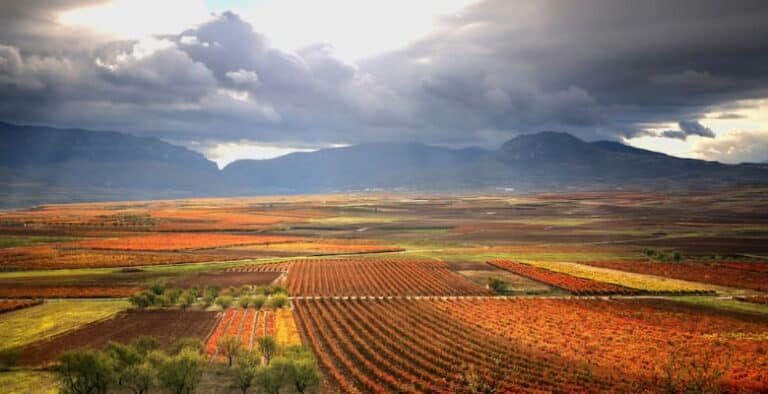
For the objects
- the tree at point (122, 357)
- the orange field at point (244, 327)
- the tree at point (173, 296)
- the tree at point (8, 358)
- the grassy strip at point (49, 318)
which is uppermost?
the tree at point (122, 357)

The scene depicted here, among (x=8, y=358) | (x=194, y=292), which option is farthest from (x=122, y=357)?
(x=194, y=292)

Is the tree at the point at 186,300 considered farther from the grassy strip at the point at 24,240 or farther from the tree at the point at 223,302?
the grassy strip at the point at 24,240

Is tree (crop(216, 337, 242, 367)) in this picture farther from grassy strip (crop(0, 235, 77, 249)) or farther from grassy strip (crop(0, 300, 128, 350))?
grassy strip (crop(0, 235, 77, 249))

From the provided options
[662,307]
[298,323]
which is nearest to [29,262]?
[298,323]

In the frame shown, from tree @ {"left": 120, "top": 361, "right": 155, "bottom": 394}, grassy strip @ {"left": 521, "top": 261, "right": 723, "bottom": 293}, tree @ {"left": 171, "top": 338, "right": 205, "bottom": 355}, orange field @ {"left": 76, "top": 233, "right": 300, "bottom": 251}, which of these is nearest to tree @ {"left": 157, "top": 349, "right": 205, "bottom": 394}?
tree @ {"left": 120, "top": 361, "right": 155, "bottom": 394}

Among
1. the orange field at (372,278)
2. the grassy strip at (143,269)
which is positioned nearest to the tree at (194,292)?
the orange field at (372,278)

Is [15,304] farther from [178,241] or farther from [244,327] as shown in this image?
[178,241]
